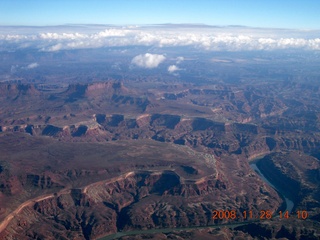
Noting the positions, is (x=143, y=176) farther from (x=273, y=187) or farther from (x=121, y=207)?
(x=273, y=187)

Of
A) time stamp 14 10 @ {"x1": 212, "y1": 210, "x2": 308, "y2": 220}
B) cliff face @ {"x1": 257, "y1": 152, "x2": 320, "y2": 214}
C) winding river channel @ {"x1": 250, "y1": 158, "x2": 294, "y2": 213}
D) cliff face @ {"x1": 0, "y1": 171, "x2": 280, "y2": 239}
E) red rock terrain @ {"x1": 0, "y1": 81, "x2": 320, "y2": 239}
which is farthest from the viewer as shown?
winding river channel @ {"x1": 250, "y1": 158, "x2": 294, "y2": 213}

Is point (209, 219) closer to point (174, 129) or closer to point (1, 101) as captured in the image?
point (174, 129)

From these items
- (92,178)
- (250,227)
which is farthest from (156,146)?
(250,227)

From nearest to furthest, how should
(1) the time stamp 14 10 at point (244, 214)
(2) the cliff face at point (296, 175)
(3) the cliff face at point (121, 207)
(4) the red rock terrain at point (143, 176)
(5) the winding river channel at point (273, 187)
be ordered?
(3) the cliff face at point (121, 207) → (4) the red rock terrain at point (143, 176) → (1) the time stamp 14 10 at point (244, 214) → (2) the cliff face at point (296, 175) → (5) the winding river channel at point (273, 187)

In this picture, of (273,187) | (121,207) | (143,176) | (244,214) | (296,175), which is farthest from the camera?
(296,175)

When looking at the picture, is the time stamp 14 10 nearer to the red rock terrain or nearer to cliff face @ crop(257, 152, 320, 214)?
the red rock terrain

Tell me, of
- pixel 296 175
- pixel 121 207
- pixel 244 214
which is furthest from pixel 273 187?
pixel 121 207

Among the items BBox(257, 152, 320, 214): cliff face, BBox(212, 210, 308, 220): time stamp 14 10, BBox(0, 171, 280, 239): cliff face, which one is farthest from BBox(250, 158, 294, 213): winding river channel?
BBox(0, 171, 280, 239): cliff face

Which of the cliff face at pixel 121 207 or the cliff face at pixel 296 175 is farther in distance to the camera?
the cliff face at pixel 296 175

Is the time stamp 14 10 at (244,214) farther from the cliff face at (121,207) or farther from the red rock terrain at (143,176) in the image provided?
the cliff face at (121,207)

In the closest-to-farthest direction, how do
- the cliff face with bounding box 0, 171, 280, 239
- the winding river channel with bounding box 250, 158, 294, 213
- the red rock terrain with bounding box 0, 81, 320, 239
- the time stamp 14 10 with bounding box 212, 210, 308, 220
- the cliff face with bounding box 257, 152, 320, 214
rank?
the cliff face with bounding box 0, 171, 280, 239 < the red rock terrain with bounding box 0, 81, 320, 239 < the time stamp 14 10 with bounding box 212, 210, 308, 220 < the cliff face with bounding box 257, 152, 320, 214 < the winding river channel with bounding box 250, 158, 294, 213

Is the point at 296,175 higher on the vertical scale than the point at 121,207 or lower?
higher

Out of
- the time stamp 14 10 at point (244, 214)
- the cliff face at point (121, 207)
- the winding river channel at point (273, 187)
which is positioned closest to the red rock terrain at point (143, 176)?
the cliff face at point (121, 207)
